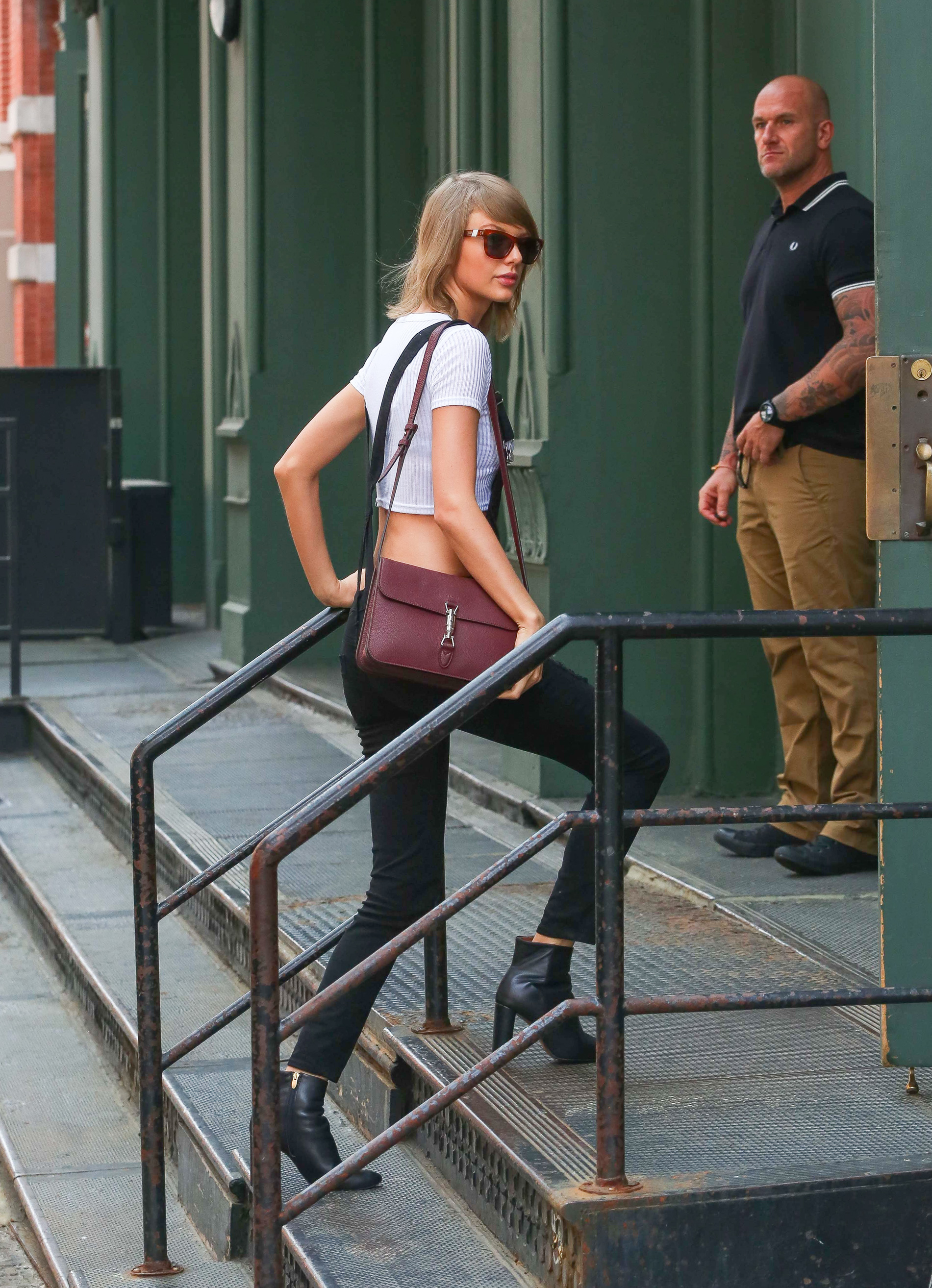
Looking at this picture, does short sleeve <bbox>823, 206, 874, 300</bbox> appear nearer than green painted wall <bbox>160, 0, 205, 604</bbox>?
Yes

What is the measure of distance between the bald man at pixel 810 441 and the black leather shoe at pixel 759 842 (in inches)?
4.2

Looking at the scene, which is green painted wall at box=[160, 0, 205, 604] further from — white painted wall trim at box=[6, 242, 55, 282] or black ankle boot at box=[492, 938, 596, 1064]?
black ankle boot at box=[492, 938, 596, 1064]

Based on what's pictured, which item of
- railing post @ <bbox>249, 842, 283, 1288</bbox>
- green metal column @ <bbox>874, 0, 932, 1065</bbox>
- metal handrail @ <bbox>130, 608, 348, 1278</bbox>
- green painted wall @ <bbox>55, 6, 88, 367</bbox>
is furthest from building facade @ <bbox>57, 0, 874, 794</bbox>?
green painted wall @ <bbox>55, 6, 88, 367</bbox>

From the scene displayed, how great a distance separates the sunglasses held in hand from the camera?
3.29 m

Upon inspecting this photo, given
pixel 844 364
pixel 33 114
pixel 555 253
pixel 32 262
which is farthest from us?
pixel 32 262

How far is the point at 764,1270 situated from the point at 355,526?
6.88 meters

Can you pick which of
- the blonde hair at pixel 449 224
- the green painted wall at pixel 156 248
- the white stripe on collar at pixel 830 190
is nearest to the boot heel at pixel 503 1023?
the blonde hair at pixel 449 224

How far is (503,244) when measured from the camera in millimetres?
3299

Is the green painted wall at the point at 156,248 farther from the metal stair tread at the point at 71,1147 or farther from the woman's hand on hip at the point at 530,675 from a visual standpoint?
the woman's hand on hip at the point at 530,675

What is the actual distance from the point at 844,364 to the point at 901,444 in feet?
5.26

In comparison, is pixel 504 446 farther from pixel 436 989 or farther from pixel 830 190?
pixel 830 190

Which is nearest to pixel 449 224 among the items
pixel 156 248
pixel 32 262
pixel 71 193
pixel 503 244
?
pixel 503 244

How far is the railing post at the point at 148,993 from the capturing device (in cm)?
352

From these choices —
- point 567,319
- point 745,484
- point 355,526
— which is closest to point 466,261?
point 745,484
